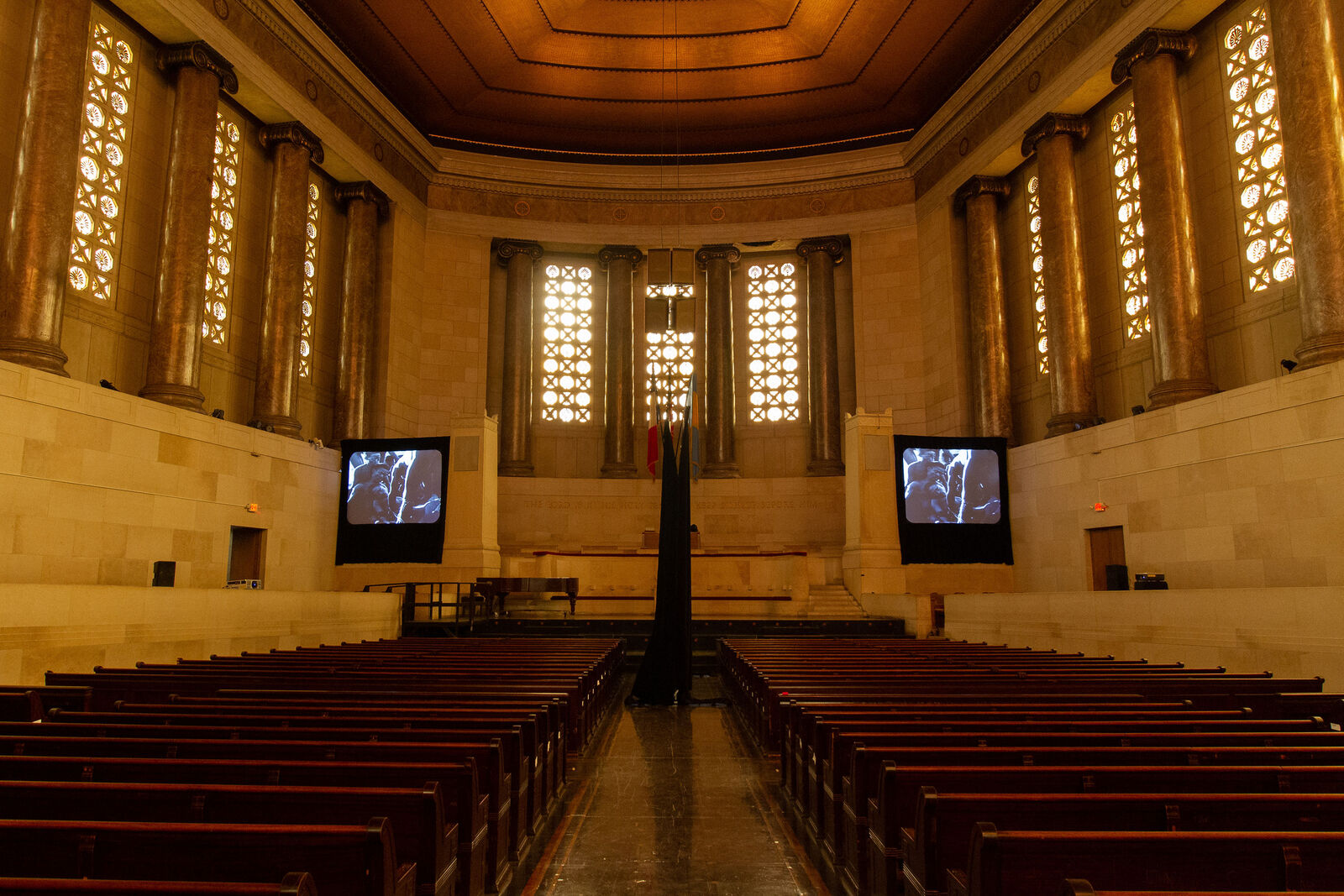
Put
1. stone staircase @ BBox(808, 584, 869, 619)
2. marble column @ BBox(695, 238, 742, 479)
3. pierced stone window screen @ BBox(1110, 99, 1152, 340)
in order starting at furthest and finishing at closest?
marble column @ BBox(695, 238, 742, 479)
stone staircase @ BBox(808, 584, 869, 619)
pierced stone window screen @ BBox(1110, 99, 1152, 340)

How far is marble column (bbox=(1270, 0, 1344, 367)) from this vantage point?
12016mm

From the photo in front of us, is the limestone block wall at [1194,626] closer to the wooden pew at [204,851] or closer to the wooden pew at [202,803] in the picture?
the wooden pew at [202,803]

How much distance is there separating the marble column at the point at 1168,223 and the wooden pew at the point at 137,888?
15808 mm

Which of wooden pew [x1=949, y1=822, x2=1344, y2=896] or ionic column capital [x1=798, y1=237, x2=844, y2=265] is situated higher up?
ionic column capital [x1=798, y1=237, x2=844, y2=265]

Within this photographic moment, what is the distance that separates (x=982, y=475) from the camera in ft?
62.1

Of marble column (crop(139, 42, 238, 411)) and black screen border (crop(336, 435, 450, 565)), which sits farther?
black screen border (crop(336, 435, 450, 565))

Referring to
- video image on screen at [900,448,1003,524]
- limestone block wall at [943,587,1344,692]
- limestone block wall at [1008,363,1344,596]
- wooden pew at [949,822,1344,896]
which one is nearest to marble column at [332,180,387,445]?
video image on screen at [900,448,1003,524]

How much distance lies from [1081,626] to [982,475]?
6978 mm

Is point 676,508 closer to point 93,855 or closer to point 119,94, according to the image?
point 93,855

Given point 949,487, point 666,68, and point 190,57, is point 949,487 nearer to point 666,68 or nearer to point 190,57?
point 666,68

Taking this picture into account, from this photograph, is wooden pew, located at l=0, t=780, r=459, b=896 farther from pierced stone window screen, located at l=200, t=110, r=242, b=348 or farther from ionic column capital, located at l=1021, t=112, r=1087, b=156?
ionic column capital, located at l=1021, t=112, r=1087, b=156

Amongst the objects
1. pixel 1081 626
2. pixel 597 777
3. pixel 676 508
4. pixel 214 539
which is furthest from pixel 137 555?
pixel 1081 626

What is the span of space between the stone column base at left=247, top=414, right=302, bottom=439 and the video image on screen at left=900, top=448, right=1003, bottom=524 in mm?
12361

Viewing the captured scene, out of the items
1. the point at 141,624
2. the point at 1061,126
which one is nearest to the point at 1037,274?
the point at 1061,126
